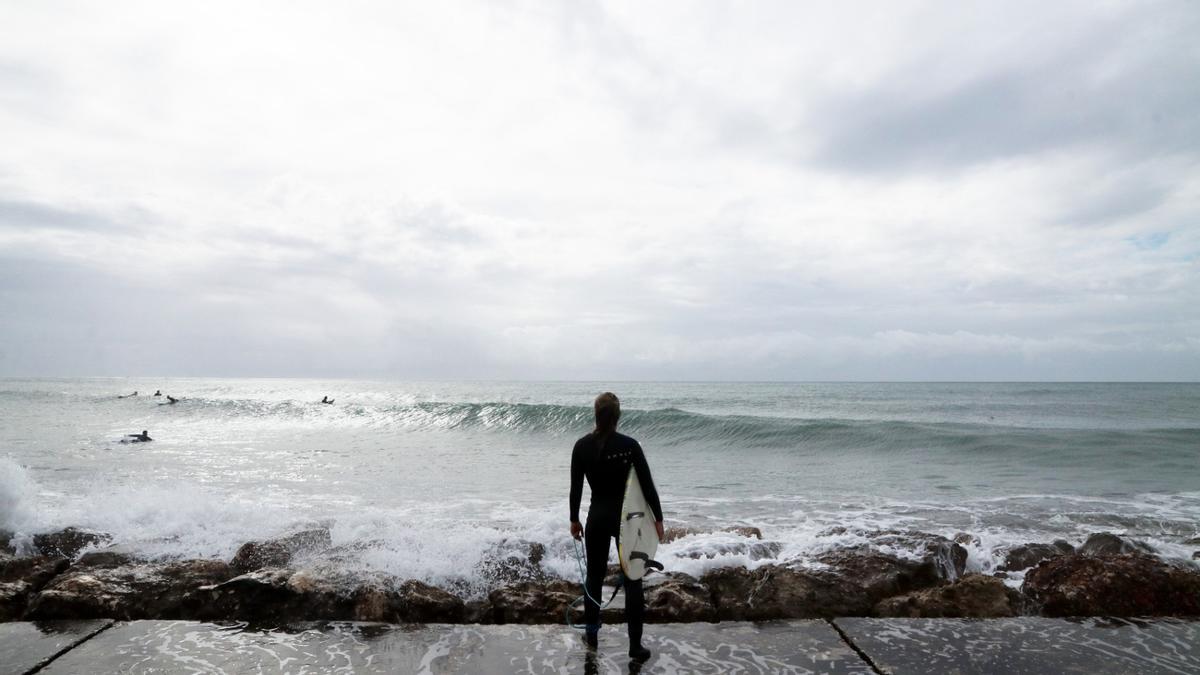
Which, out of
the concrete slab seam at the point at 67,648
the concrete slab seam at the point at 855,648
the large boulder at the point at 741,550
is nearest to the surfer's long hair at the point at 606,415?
the concrete slab seam at the point at 855,648

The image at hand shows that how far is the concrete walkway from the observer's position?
3848 millimetres

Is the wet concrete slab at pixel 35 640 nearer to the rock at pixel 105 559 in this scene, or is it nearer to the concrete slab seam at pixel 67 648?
the concrete slab seam at pixel 67 648

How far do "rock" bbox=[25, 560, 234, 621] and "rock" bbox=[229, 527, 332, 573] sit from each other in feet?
1.75

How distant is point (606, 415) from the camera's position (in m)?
4.22

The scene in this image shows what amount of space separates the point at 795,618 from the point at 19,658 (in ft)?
16.9

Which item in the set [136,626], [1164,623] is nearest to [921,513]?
[1164,623]

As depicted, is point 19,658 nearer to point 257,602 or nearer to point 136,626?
point 136,626

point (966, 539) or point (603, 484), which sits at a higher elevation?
point (603, 484)

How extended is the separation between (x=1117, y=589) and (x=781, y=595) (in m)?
2.57

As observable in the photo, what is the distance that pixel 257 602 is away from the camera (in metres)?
4.73

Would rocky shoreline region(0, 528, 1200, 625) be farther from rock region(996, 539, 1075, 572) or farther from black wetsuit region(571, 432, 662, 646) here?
rock region(996, 539, 1075, 572)

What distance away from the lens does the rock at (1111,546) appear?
6.94 m

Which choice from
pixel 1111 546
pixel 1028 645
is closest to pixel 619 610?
pixel 1028 645

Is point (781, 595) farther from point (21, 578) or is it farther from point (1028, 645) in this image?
point (21, 578)
